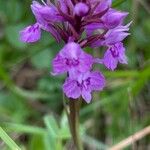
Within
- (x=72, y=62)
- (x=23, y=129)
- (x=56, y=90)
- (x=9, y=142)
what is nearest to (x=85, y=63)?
(x=72, y=62)

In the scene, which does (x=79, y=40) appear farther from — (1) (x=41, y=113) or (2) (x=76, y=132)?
(1) (x=41, y=113)

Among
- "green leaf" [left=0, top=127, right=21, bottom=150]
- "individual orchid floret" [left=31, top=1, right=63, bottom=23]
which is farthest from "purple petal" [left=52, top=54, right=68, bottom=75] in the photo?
"green leaf" [left=0, top=127, right=21, bottom=150]

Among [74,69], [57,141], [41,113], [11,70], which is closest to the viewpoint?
[74,69]

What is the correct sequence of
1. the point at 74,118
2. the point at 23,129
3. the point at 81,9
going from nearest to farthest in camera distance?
the point at 81,9
the point at 74,118
the point at 23,129

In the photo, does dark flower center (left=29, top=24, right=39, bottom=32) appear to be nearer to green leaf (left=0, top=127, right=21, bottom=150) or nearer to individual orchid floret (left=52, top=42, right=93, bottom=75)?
individual orchid floret (left=52, top=42, right=93, bottom=75)

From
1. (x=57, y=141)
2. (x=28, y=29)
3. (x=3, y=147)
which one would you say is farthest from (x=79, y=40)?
(x=3, y=147)

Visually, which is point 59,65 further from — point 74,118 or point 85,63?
point 74,118
